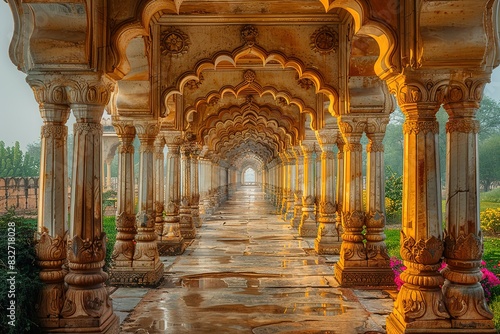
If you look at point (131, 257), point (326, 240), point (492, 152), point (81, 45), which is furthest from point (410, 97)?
point (492, 152)

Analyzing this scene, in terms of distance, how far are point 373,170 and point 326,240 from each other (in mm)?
3648

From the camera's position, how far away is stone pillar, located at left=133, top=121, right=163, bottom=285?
8.27 metres

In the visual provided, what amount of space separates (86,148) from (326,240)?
769cm

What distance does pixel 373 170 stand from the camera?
8398 mm

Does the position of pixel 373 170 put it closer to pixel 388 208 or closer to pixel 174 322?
pixel 174 322

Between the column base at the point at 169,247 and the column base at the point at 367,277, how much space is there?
4815 mm

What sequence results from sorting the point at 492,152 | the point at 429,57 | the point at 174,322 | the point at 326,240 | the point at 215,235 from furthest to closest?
the point at 492,152 < the point at 215,235 < the point at 326,240 < the point at 174,322 < the point at 429,57

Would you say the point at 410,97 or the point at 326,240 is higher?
the point at 410,97

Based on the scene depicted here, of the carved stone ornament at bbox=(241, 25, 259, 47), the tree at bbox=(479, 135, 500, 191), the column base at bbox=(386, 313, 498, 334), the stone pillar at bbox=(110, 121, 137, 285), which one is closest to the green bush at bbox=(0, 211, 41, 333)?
the stone pillar at bbox=(110, 121, 137, 285)

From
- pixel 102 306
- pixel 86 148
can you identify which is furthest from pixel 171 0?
pixel 102 306

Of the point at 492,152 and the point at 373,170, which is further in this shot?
the point at 492,152

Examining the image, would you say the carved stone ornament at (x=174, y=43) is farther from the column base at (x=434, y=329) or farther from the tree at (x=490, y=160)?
the tree at (x=490, y=160)

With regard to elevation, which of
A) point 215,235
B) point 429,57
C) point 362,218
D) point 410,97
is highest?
Result: point 429,57

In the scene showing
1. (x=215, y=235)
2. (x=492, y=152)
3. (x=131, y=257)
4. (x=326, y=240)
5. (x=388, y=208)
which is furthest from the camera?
(x=492, y=152)
